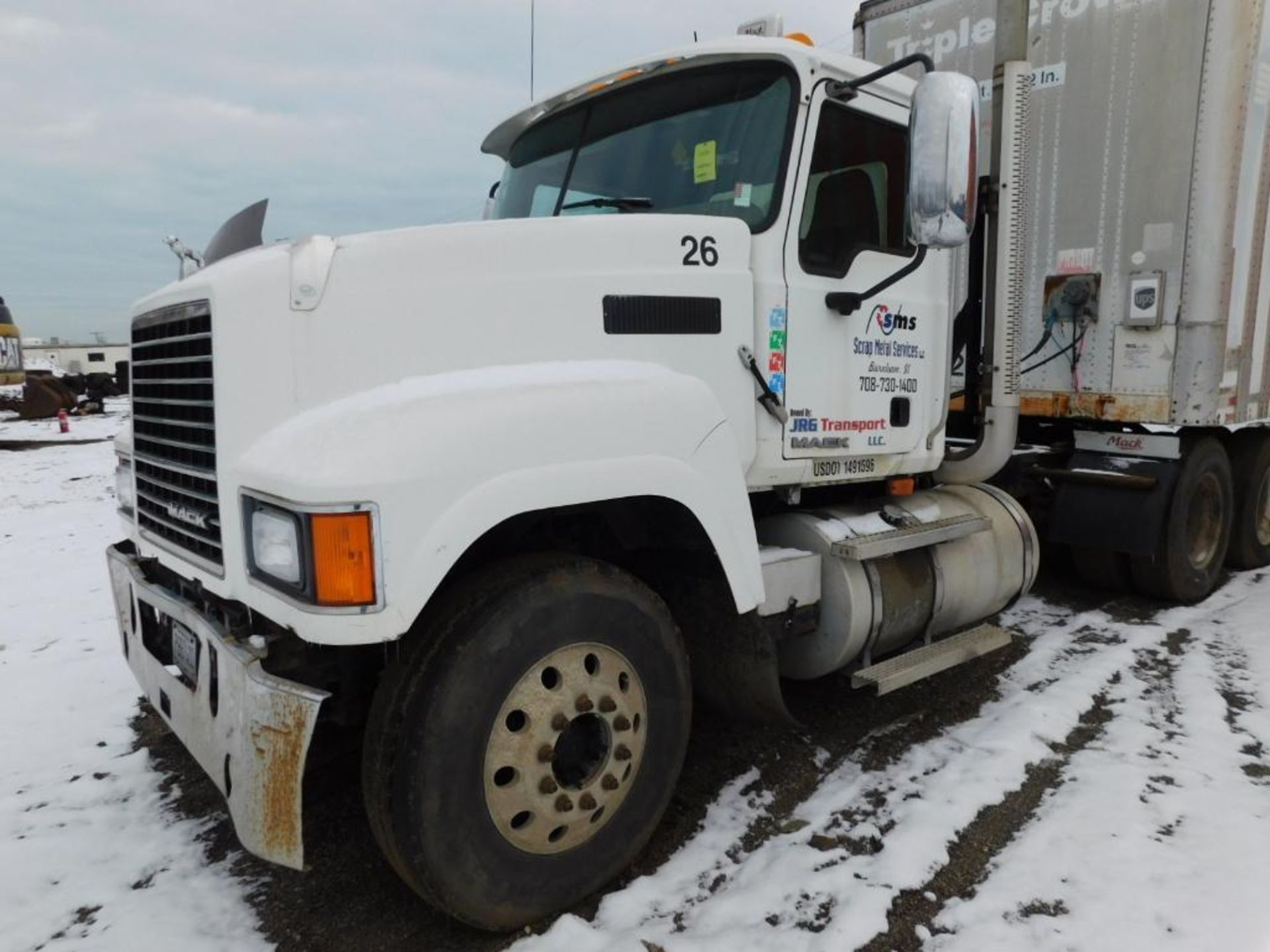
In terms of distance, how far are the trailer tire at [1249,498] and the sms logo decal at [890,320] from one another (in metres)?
4.07

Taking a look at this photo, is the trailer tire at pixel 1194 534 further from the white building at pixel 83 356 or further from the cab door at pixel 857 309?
the white building at pixel 83 356

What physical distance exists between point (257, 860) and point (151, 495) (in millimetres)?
1319

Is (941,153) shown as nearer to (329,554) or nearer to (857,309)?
(857,309)

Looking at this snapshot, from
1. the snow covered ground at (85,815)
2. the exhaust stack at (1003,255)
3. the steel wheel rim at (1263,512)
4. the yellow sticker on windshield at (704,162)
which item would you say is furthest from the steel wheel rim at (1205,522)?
the snow covered ground at (85,815)

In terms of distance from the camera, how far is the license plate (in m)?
2.60

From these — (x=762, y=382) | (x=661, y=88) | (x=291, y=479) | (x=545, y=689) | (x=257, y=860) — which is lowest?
(x=257, y=860)

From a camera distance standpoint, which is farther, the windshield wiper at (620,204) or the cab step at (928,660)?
the cab step at (928,660)

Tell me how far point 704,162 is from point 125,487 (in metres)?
2.60

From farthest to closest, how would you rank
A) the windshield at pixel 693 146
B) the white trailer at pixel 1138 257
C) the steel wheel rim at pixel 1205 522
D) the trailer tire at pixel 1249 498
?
the trailer tire at pixel 1249 498 < the steel wheel rim at pixel 1205 522 < the white trailer at pixel 1138 257 < the windshield at pixel 693 146

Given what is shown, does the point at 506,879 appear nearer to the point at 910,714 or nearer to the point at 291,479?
the point at 291,479

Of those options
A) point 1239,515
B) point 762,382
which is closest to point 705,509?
point 762,382

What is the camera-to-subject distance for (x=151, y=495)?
9.89ft

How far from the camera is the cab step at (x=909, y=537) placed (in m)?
3.38

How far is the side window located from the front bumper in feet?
7.56
